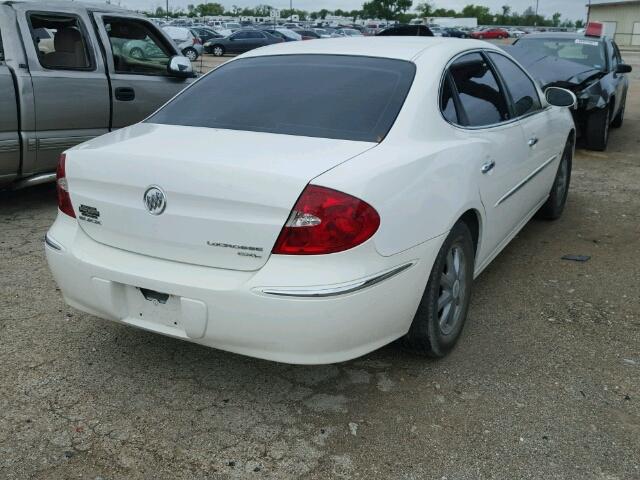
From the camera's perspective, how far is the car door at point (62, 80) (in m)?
5.41

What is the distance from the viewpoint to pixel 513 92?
4.25 meters

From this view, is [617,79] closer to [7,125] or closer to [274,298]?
[7,125]

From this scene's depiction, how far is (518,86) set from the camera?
4426mm

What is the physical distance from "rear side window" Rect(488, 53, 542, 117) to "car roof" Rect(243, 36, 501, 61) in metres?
0.33

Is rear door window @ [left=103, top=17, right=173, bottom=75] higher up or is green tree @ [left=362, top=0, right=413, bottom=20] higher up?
green tree @ [left=362, top=0, right=413, bottom=20]

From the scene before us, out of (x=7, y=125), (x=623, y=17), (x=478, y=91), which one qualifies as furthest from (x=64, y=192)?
(x=623, y=17)

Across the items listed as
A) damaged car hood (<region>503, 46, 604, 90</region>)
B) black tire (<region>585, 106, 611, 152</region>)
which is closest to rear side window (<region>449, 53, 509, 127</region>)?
damaged car hood (<region>503, 46, 604, 90</region>)

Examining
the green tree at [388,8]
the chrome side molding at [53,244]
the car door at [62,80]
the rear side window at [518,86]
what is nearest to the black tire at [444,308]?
the rear side window at [518,86]

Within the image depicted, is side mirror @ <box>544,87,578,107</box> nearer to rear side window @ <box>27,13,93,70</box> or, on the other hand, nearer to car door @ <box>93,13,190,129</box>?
car door @ <box>93,13,190,129</box>

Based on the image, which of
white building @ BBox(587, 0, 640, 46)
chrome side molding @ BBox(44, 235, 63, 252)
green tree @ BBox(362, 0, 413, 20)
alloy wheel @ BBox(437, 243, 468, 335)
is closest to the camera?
chrome side molding @ BBox(44, 235, 63, 252)

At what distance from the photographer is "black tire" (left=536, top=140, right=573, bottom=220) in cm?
547

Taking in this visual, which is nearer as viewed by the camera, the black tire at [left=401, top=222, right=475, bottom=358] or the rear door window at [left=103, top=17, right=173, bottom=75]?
the black tire at [left=401, top=222, right=475, bottom=358]

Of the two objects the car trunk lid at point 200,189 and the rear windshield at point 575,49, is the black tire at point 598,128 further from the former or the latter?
the car trunk lid at point 200,189

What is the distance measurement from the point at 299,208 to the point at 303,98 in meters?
0.98
